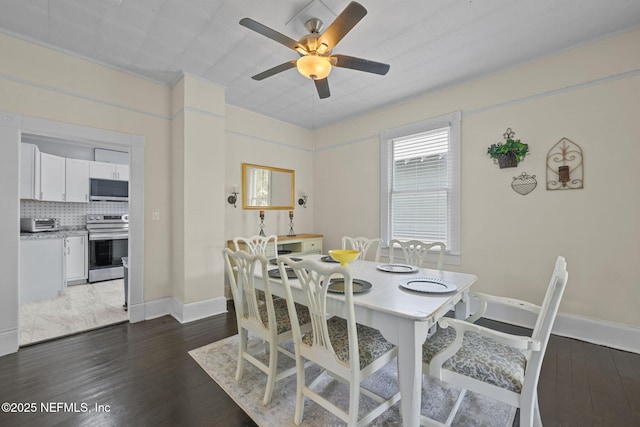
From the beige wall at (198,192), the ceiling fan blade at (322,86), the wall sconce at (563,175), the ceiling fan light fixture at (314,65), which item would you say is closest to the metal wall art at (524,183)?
the wall sconce at (563,175)

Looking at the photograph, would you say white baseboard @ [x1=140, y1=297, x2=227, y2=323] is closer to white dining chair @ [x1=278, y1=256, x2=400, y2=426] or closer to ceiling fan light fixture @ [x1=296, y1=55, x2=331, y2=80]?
white dining chair @ [x1=278, y1=256, x2=400, y2=426]

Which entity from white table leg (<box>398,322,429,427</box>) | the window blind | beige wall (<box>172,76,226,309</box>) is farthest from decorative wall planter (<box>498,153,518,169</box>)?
beige wall (<box>172,76,226,309</box>)

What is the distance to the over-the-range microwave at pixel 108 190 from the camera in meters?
5.03

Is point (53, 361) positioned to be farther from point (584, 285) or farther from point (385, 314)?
point (584, 285)

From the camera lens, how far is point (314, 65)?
2.11 meters

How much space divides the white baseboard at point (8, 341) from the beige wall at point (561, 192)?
459 centimetres

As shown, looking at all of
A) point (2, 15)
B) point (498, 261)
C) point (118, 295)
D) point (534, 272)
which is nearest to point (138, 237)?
point (118, 295)

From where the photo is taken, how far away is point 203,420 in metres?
1.69

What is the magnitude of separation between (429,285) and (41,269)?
525cm

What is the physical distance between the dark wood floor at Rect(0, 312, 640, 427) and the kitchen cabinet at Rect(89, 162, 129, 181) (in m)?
3.42

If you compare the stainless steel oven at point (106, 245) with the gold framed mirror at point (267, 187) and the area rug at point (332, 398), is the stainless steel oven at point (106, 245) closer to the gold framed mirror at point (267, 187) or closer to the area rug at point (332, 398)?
the gold framed mirror at point (267, 187)

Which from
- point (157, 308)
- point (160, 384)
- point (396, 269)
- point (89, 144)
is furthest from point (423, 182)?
point (89, 144)

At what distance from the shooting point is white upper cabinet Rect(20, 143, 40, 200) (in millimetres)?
4164

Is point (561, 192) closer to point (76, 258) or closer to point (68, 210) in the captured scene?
point (76, 258)
